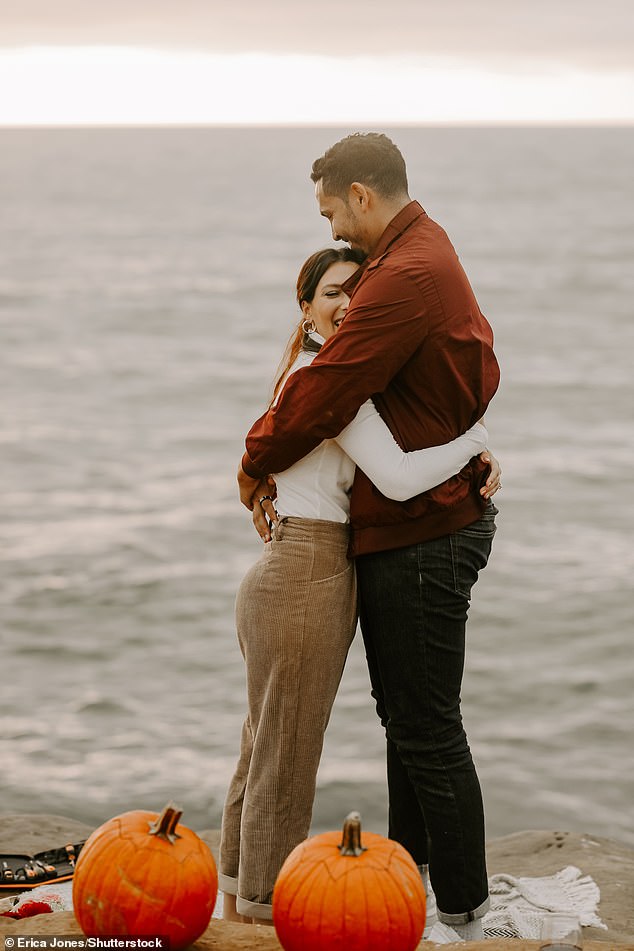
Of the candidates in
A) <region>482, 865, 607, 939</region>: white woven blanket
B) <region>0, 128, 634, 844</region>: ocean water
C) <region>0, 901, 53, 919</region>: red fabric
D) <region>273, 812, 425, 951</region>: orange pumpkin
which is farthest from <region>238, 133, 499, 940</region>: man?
<region>0, 128, 634, 844</region>: ocean water

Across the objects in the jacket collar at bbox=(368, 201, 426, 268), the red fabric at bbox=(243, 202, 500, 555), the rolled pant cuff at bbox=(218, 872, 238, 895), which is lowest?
the rolled pant cuff at bbox=(218, 872, 238, 895)

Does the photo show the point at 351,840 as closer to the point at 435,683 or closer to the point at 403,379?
the point at 435,683

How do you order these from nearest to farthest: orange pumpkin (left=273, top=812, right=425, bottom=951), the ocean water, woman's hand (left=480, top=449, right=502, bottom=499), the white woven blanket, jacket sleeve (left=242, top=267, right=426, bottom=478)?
1. orange pumpkin (left=273, top=812, right=425, bottom=951)
2. jacket sleeve (left=242, top=267, right=426, bottom=478)
3. woman's hand (left=480, top=449, right=502, bottom=499)
4. the white woven blanket
5. the ocean water

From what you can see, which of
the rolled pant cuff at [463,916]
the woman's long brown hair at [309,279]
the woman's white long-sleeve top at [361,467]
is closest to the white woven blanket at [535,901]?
the rolled pant cuff at [463,916]

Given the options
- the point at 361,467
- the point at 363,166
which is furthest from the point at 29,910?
the point at 363,166

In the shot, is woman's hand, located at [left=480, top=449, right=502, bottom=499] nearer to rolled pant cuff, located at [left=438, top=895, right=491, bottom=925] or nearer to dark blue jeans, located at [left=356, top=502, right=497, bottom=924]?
dark blue jeans, located at [left=356, top=502, right=497, bottom=924]

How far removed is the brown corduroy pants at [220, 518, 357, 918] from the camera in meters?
3.49

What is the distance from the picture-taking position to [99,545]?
545 inches

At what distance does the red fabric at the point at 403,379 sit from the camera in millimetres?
3289

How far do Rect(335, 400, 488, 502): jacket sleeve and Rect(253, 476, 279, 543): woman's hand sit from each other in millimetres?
313

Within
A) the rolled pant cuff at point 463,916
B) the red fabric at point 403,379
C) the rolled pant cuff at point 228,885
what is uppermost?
the red fabric at point 403,379

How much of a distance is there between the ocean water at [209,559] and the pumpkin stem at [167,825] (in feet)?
16.2

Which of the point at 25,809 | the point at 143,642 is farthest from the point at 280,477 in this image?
the point at 143,642

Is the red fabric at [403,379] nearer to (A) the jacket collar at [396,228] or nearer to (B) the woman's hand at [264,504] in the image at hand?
(A) the jacket collar at [396,228]
